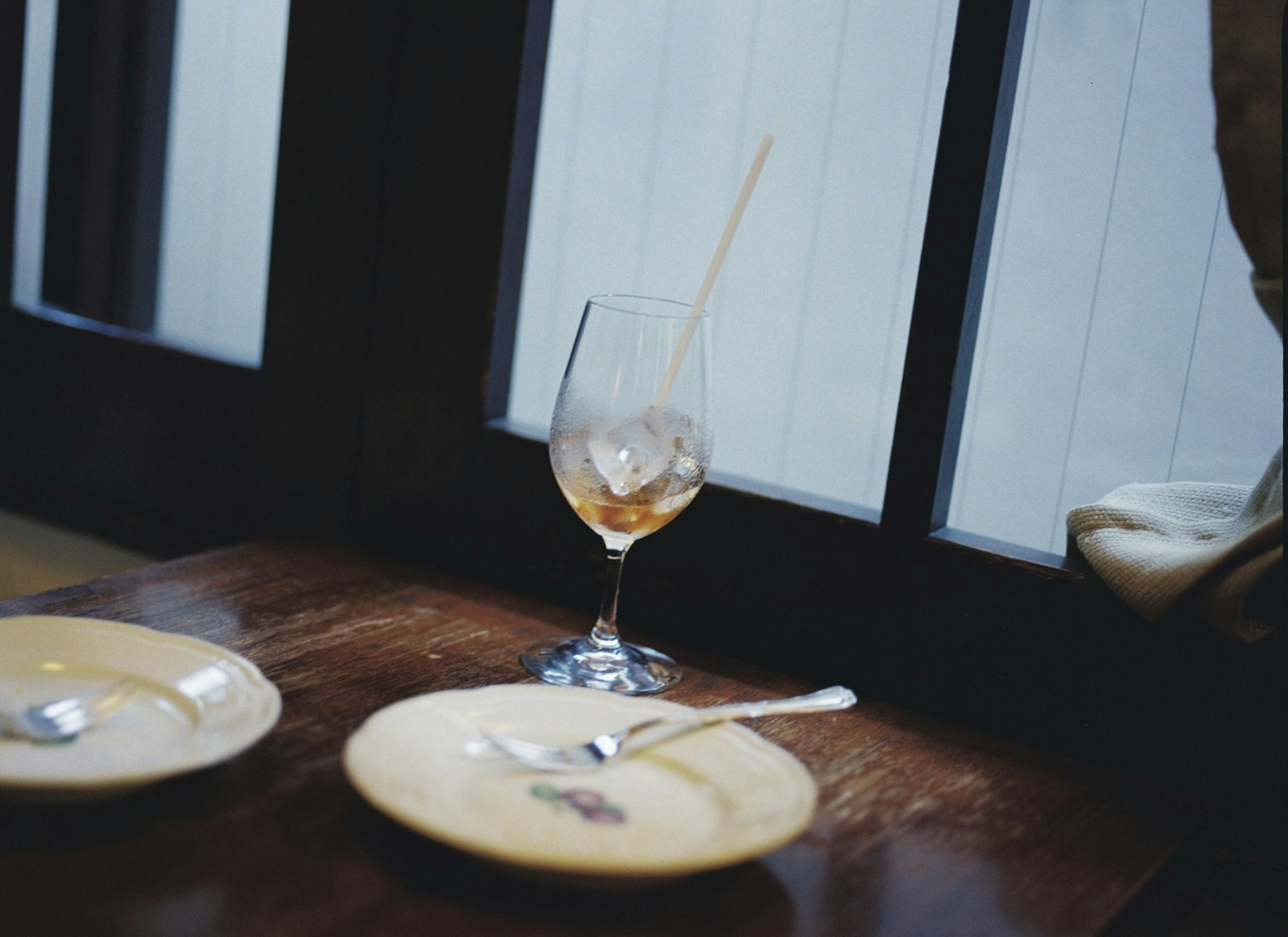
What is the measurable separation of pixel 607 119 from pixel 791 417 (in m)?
0.32

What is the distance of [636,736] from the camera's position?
719 millimetres

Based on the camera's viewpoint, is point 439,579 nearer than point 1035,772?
No

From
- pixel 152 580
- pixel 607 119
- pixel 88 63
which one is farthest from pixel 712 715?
pixel 88 63

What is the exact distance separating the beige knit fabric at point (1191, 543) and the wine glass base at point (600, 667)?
0.31m

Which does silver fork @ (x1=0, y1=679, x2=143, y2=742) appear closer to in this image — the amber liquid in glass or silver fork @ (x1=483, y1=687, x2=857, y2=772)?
silver fork @ (x1=483, y1=687, x2=857, y2=772)

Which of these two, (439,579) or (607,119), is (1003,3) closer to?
(607,119)

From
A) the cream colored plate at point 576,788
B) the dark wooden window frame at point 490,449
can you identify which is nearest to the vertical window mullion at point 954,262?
the dark wooden window frame at point 490,449

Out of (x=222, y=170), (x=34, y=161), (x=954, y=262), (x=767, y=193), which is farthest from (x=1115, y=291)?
(x=34, y=161)

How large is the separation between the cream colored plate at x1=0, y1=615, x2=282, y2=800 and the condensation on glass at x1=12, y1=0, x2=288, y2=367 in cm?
63

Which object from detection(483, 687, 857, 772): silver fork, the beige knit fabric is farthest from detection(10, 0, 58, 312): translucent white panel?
the beige knit fabric

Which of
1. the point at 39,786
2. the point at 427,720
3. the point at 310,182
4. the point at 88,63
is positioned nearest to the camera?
the point at 39,786

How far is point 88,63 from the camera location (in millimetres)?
1371

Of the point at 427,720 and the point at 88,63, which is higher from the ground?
the point at 88,63

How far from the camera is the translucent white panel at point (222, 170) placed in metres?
1.34
